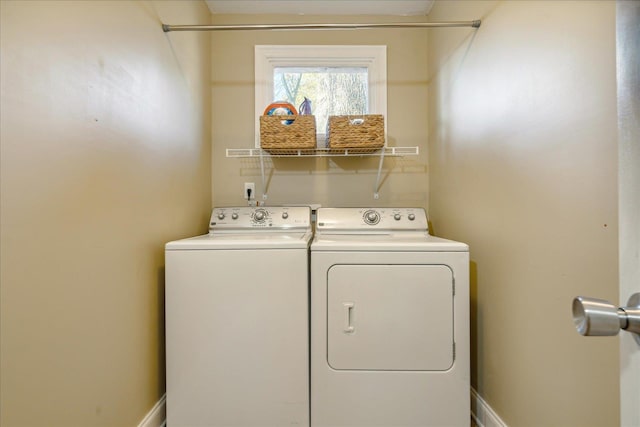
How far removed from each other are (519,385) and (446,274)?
49 centimetres

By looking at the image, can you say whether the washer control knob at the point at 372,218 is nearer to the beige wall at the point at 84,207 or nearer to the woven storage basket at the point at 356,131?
the woven storage basket at the point at 356,131

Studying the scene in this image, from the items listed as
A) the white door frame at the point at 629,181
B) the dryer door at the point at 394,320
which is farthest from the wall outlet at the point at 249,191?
the white door frame at the point at 629,181

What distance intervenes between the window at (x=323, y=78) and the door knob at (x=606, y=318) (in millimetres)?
2067

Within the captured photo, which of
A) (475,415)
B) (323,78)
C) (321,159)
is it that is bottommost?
(475,415)

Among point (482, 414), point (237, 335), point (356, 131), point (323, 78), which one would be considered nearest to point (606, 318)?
point (237, 335)

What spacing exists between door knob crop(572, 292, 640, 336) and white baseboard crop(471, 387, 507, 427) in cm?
121

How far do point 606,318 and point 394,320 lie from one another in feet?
3.27

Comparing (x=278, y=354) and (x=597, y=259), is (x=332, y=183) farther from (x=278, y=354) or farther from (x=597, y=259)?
(x=597, y=259)

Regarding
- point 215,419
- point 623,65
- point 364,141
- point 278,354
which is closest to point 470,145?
point 364,141

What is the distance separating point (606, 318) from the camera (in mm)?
415

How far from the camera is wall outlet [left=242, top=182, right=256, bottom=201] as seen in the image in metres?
2.29

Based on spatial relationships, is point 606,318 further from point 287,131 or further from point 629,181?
point 287,131

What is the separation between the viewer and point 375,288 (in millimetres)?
1361

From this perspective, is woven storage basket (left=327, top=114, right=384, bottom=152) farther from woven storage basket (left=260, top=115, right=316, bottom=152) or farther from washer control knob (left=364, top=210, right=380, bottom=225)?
washer control knob (left=364, top=210, right=380, bottom=225)
